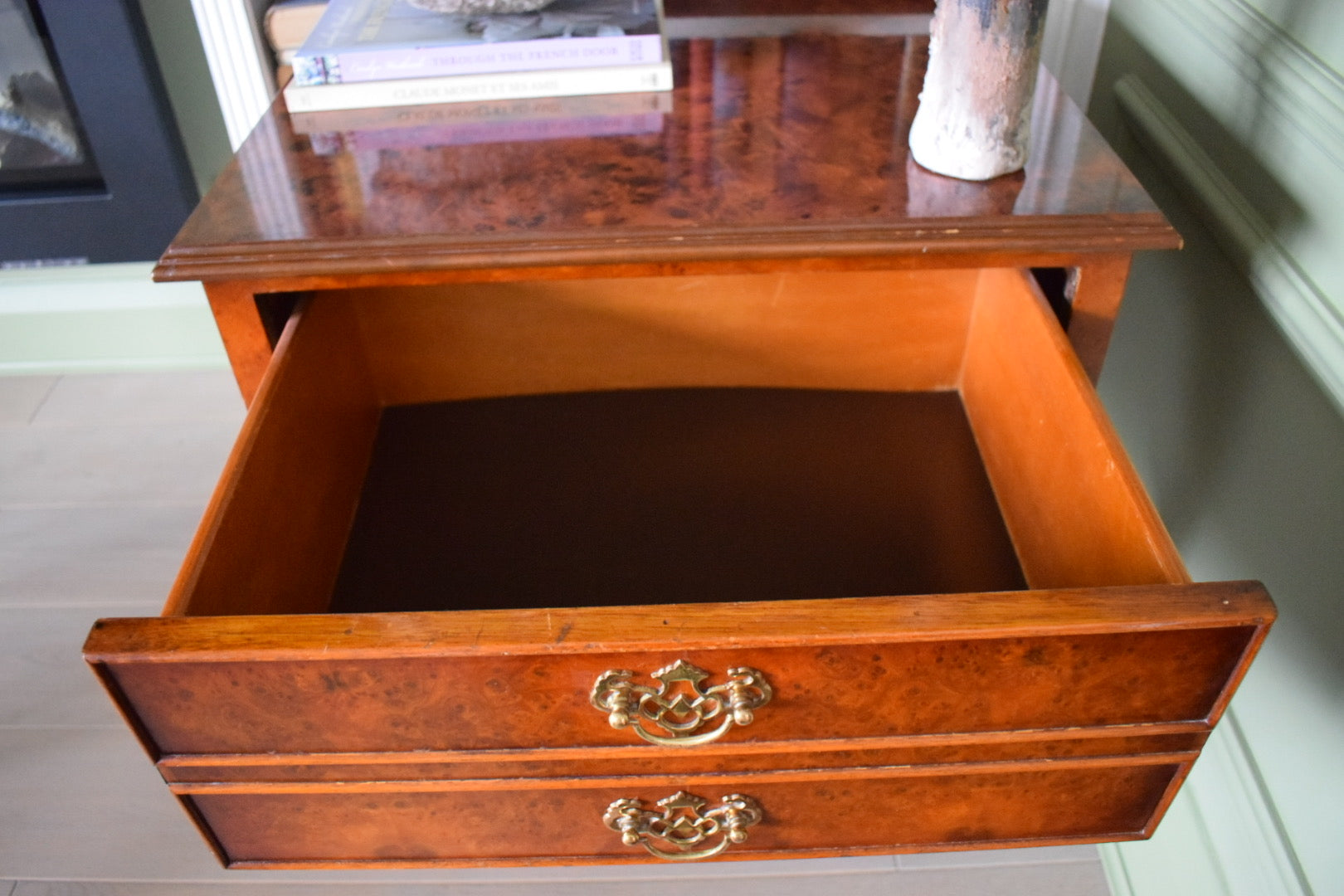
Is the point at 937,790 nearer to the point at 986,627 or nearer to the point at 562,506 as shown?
the point at 986,627

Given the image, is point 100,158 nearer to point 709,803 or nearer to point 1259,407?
point 709,803

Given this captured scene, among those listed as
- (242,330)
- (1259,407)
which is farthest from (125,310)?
(1259,407)

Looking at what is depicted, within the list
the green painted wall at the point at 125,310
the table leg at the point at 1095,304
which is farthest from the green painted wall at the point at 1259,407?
→ the green painted wall at the point at 125,310

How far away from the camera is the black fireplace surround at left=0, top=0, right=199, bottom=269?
111 centimetres

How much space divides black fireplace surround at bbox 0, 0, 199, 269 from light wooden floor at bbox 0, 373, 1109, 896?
23cm

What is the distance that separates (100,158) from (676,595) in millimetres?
928

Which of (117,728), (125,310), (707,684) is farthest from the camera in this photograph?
(125,310)

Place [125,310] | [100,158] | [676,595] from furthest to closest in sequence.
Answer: [125,310]
[100,158]
[676,595]

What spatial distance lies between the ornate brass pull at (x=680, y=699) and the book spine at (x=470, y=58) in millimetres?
492

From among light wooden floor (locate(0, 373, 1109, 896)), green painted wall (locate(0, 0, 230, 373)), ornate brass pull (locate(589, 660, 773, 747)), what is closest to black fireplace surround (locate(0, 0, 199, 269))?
green painted wall (locate(0, 0, 230, 373))

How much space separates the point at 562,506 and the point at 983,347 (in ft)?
1.21

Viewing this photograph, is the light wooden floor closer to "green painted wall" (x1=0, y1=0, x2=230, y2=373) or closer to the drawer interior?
"green painted wall" (x1=0, y1=0, x2=230, y2=373)

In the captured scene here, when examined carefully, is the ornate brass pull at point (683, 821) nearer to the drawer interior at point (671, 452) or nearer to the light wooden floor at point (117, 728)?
the drawer interior at point (671, 452)

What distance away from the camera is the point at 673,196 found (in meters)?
0.67
